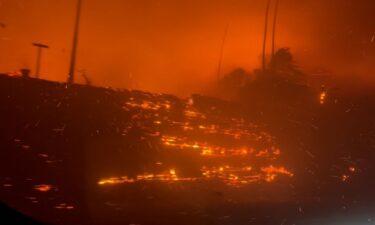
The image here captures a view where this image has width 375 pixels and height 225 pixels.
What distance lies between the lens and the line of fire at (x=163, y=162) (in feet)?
25.6

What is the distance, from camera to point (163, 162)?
10273 millimetres

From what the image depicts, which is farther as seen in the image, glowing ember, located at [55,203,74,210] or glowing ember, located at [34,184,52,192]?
glowing ember, located at [34,184,52,192]

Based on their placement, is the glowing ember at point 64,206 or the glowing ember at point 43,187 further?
the glowing ember at point 43,187

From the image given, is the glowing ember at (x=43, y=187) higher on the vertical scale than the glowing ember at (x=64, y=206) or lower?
higher

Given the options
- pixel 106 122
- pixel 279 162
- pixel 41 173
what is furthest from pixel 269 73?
pixel 41 173

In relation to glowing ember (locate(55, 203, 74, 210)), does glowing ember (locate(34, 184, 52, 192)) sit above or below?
above

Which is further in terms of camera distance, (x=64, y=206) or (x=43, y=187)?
(x=43, y=187)

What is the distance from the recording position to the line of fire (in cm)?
780

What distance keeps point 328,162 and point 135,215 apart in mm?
7843

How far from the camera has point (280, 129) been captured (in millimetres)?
15453

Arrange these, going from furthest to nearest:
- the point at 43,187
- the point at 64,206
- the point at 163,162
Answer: the point at 163,162 → the point at 43,187 → the point at 64,206

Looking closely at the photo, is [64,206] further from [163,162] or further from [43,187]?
[163,162]

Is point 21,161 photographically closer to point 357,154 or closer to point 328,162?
point 328,162

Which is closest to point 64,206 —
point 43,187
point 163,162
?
point 43,187
